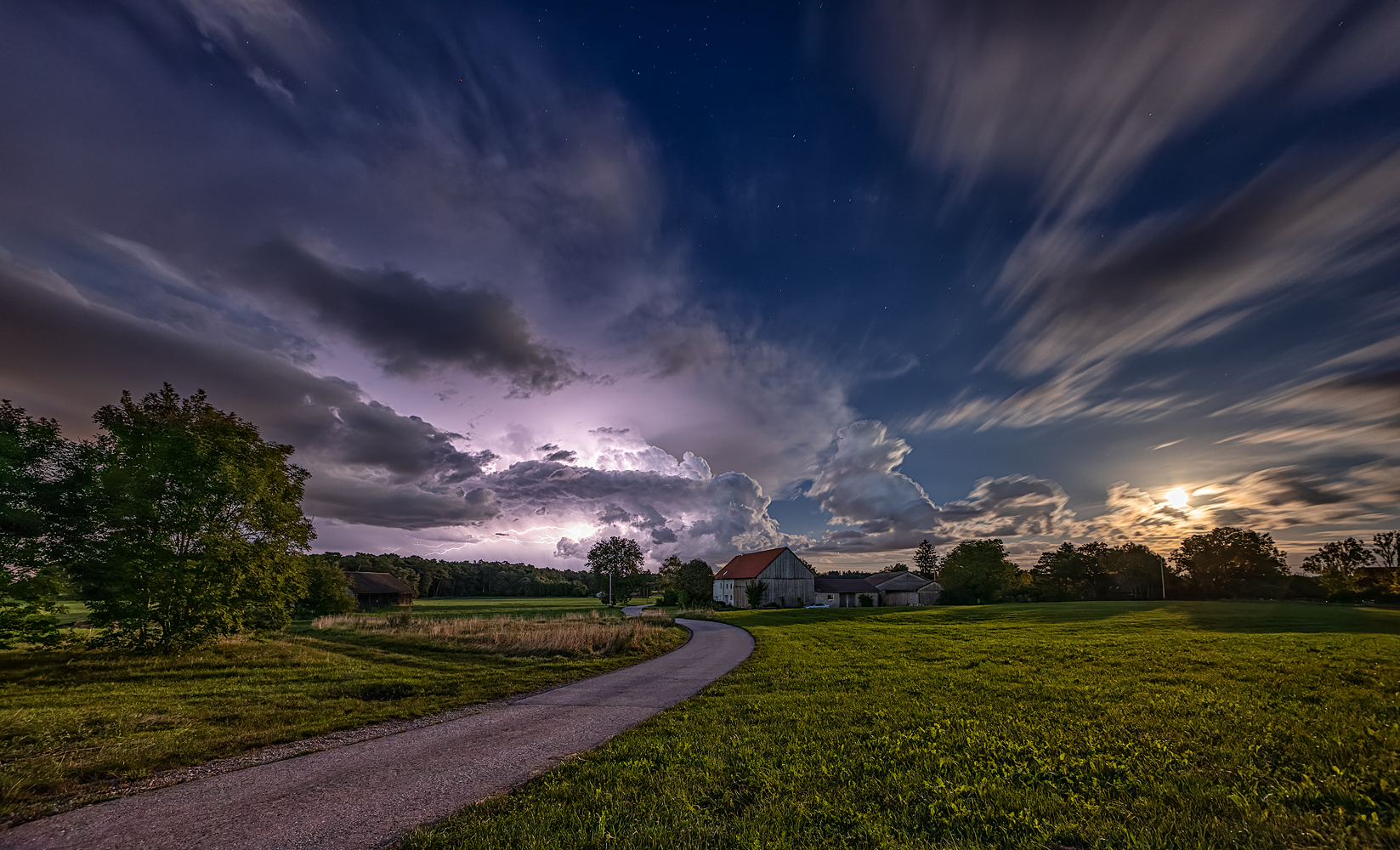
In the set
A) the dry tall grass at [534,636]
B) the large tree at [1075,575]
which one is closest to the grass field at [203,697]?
the dry tall grass at [534,636]

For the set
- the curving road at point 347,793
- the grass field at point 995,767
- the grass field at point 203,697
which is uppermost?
the grass field at point 995,767

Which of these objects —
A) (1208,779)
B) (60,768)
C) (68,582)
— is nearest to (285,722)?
(60,768)

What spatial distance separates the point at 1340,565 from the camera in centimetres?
7556

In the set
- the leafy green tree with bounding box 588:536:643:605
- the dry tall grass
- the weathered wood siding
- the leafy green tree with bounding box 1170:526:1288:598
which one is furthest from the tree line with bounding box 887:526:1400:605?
the dry tall grass

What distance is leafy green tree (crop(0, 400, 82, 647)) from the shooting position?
49.3ft

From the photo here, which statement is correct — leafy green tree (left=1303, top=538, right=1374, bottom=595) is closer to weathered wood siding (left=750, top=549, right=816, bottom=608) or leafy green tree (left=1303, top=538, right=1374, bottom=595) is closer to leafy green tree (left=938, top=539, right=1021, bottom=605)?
leafy green tree (left=938, top=539, right=1021, bottom=605)

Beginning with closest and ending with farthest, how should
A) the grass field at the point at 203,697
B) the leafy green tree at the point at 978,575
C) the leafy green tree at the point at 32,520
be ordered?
the grass field at the point at 203,697 → the leafy green tree at the point at 32,520 → the leafy green tree at the point at 978,575

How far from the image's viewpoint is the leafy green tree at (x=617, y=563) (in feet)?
285

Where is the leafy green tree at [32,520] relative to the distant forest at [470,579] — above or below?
above

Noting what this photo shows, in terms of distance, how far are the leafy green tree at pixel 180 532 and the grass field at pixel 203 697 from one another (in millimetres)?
1459

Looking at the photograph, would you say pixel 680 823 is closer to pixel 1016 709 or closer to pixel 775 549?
pixel 1016 709

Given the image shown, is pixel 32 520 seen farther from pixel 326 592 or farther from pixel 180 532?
pixel 326 592

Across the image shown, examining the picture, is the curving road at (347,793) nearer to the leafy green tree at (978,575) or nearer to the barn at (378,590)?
the barn at (378,590)

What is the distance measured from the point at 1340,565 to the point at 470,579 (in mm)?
160777
